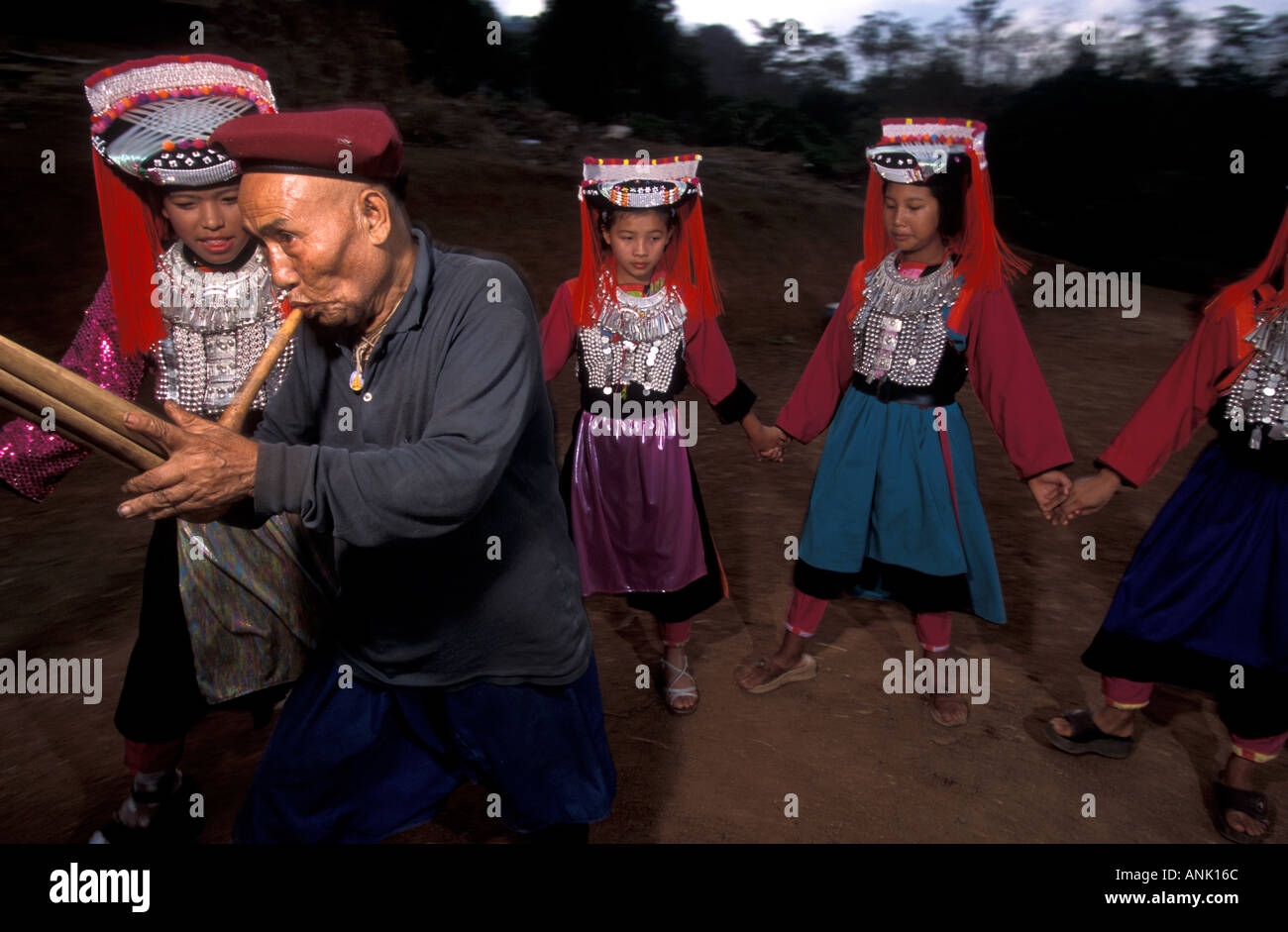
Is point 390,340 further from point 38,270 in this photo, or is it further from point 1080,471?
point 38,270

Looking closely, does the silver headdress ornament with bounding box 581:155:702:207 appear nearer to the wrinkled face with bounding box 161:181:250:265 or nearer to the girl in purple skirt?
the girl in purple skirt

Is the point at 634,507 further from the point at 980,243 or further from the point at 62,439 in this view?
the point at 62,439

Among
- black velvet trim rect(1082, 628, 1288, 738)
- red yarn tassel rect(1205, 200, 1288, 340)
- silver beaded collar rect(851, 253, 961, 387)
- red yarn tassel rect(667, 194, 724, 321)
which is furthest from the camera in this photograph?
red yarn tassel rect(667, 194, 724, 321)

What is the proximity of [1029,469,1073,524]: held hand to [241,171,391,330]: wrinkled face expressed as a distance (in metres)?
2.16

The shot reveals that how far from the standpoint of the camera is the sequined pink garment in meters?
2.20

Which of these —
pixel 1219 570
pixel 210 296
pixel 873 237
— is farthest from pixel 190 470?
pixel 1219 570

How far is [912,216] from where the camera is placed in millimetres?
2789

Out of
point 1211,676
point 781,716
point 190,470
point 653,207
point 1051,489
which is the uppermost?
point 653,207

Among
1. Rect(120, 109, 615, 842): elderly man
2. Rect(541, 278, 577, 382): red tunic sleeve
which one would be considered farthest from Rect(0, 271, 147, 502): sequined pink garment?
Rect(541, 278, 577, 382): red tunic sleeve

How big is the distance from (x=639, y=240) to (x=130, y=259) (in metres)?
1.47

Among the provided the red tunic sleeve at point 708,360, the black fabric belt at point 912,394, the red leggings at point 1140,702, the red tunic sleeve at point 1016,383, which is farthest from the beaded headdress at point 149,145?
the red leggings at point 1140,702

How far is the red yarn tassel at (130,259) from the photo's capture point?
7.52 ft

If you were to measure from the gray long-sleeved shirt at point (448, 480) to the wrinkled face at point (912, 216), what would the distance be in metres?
1.59
